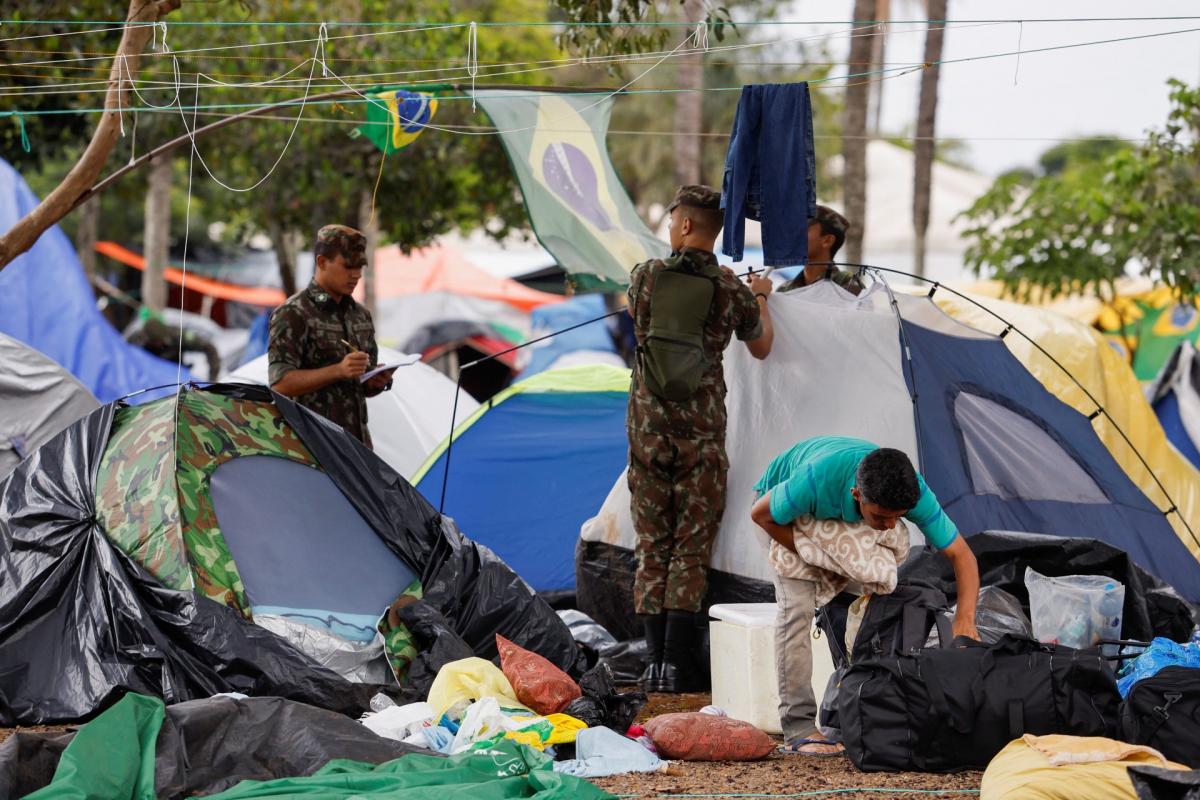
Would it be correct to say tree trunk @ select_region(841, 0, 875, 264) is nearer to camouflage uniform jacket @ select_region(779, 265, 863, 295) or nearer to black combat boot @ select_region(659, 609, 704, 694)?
camouflage uniform jacket @ select_region(779, 265, 863, 295)

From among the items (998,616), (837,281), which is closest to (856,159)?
(837,281)

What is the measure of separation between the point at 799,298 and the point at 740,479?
85cm

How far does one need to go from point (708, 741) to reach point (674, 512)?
1.55 meters

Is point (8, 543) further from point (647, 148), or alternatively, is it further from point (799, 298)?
point (647, 148)

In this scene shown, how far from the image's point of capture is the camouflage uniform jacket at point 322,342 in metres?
6.24

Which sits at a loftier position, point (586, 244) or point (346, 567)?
point (586, 244)

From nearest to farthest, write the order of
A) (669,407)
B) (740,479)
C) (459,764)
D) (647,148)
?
(459,764) < (669,407) < (740,479) < (647,148)

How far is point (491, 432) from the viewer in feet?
26.4

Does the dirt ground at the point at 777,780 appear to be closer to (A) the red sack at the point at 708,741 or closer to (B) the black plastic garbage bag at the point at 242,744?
(A) the red sack at the point at 708,741

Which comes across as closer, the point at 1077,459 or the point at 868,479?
the point at 868,479

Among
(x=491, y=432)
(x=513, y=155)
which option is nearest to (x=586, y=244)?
(x=513, y=155)

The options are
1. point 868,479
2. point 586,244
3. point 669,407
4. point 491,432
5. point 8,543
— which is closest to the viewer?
point 868,479

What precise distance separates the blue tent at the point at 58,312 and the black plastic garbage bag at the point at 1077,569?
629 centimetres

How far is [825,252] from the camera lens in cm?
663
